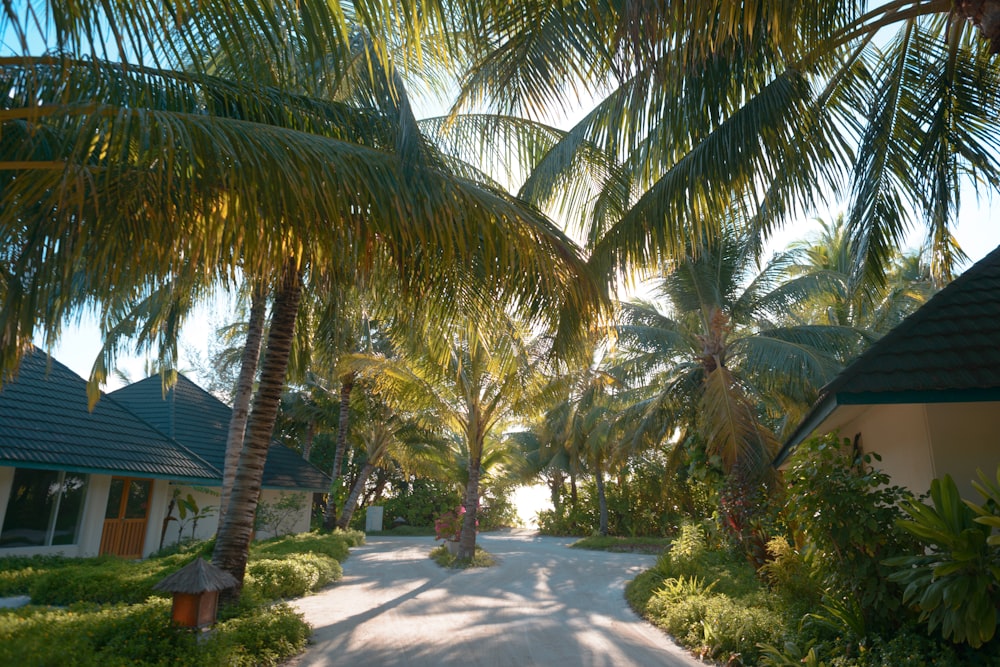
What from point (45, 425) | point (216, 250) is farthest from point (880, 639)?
point (45, 425)

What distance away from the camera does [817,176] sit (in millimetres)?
6578

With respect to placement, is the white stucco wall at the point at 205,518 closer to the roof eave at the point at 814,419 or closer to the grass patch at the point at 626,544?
the grass patch at the point at 626,544

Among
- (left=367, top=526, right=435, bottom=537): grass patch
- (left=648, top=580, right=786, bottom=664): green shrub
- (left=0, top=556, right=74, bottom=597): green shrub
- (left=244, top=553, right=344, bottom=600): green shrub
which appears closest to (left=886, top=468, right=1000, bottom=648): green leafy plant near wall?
(left=648, top=580, right=786, bottom=664): green shrub

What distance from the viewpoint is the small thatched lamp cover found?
255 inches

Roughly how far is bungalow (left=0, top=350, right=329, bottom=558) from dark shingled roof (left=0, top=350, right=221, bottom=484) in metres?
0.02

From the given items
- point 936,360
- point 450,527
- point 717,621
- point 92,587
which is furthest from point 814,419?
point 450,527

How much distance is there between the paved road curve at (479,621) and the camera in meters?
7.43

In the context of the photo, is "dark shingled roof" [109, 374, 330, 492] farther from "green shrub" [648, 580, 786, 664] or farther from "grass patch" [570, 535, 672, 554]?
"green shrub" [648, 580, 786, 664]

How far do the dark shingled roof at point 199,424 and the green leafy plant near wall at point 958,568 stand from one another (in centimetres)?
1780

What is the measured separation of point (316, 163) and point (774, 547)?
27.2 ft

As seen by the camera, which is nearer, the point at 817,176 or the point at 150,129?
the point at 150,129

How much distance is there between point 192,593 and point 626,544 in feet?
71.6

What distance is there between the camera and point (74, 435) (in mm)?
13789

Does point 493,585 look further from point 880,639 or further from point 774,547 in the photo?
point 880,639
